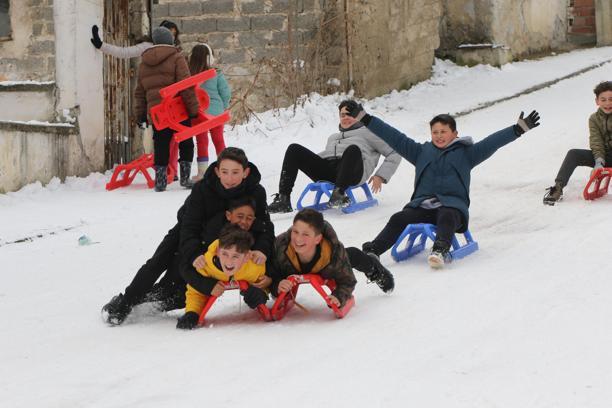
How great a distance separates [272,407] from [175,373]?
630mm

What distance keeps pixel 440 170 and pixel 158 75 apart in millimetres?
3783

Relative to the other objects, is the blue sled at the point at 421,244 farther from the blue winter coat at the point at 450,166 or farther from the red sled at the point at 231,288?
the red sled at the point at 231,288

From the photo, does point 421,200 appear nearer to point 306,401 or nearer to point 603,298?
point 603,298

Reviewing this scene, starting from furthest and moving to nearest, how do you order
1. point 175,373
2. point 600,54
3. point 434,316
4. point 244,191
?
point 600,54, point 244,191, point 434,316, point 175,373

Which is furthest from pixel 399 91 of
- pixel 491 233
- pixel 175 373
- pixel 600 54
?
pixel 175 373

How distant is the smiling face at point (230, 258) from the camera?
4.65 metres

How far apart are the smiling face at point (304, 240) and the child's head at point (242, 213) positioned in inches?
9.4

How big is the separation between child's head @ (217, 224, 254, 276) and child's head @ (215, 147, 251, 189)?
32 centimetres

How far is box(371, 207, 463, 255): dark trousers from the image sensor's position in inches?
233

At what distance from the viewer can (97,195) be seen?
9.05 metres

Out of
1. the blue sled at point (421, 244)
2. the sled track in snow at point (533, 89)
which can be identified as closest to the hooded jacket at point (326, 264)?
the blue sled at point (421, 244)

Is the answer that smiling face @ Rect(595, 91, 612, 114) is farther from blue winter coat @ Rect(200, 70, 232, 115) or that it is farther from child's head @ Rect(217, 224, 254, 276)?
child's head @ Rect(217, 224, 254, 276)

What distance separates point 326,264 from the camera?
4840 millimetres

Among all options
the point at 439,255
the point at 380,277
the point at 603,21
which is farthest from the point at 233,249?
the point at 603,21
